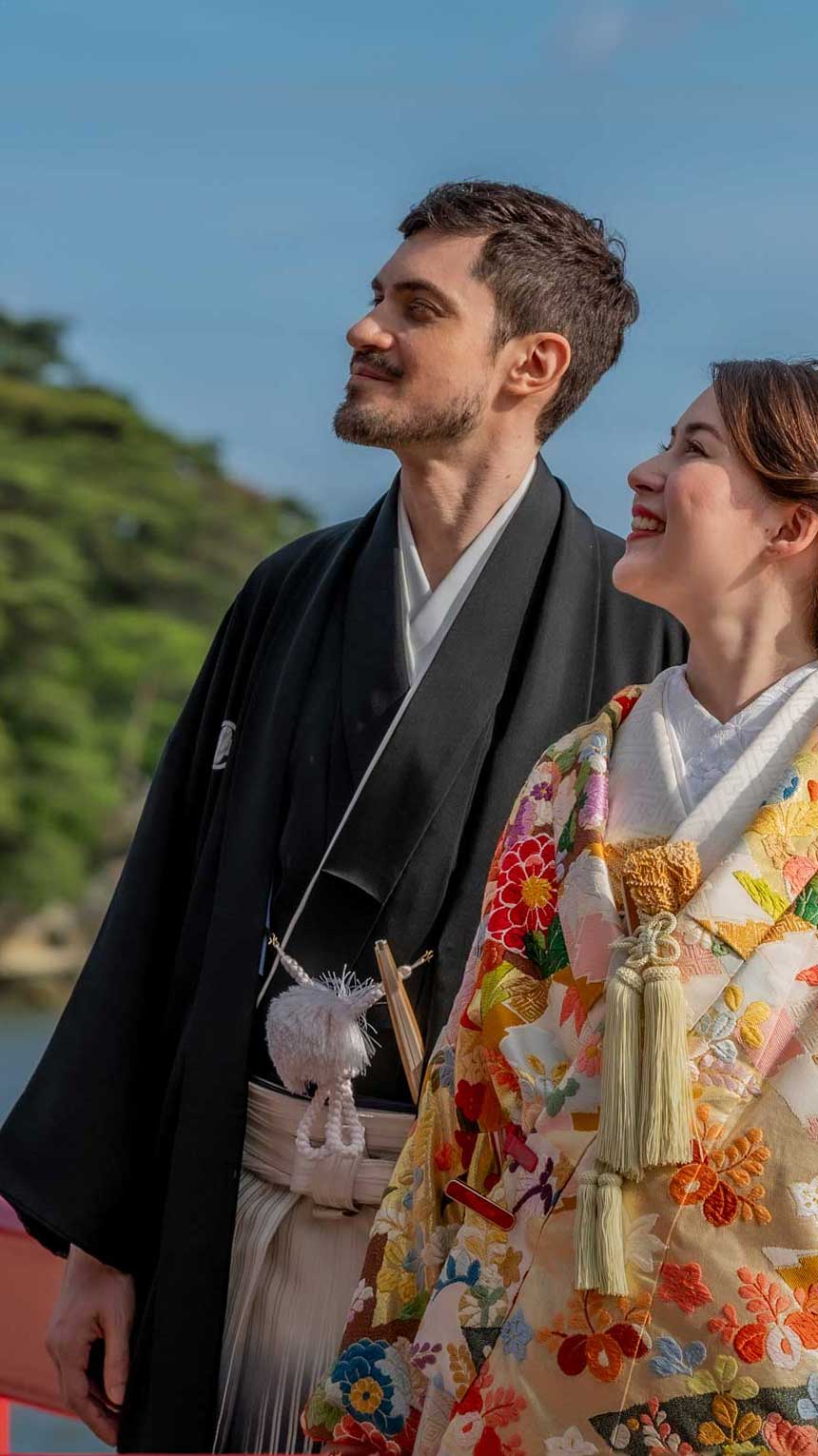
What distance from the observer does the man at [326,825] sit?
190 centimetres

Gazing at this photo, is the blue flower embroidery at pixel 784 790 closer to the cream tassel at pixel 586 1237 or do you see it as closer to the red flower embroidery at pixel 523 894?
the red flower embroidery at pixel 523 894

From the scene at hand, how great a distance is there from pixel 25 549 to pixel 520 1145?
1925 cm

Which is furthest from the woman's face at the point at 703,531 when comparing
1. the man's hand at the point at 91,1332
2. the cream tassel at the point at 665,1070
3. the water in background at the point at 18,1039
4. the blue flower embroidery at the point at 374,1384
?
the water in background at the point at 18,1039

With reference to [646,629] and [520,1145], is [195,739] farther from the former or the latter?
[520,1145]

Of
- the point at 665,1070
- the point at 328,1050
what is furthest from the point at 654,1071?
the point at 328,1050

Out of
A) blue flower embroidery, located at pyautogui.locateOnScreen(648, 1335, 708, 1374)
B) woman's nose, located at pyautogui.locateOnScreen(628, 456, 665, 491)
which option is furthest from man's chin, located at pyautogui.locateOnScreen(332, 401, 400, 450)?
blue flower embroidery, located at pyautogui.locateOnScreen(648, 1335, 708, 1374)

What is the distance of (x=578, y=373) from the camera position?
2.22 m

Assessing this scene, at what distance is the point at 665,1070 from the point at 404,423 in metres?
1.00

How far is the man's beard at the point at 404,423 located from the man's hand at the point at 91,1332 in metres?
1.01

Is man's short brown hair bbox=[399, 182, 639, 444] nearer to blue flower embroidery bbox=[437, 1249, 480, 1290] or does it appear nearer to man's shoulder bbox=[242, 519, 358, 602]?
man's shoulder bbox=[242, 519, 358, 602]

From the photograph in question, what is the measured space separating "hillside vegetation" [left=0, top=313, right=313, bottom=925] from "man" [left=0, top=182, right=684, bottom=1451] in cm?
1732

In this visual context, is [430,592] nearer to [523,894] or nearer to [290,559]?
[290,559]

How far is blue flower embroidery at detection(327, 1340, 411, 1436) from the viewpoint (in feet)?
4.66

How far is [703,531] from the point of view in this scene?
1.48 m
